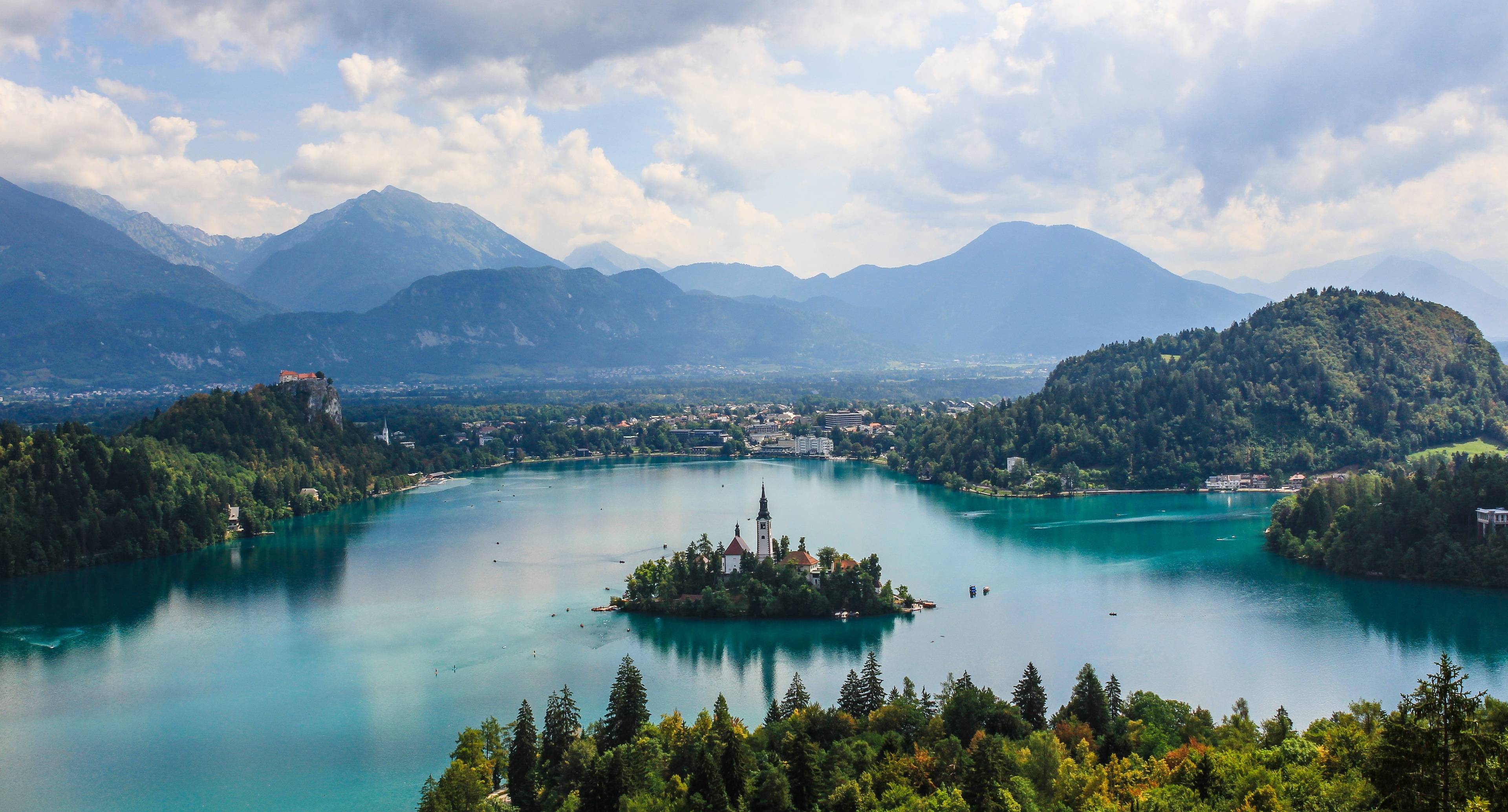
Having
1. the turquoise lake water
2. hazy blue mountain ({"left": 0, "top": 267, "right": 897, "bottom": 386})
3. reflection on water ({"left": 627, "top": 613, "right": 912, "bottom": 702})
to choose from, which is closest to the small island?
reflection on water ({"left": 627, "top": 613, "right": 912, "bottom": 702})

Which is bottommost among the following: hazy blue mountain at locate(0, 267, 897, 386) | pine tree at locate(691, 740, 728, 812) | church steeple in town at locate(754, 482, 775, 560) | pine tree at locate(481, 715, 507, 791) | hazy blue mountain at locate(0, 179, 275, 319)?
pine tree at locate(481, 715, 507, 791)

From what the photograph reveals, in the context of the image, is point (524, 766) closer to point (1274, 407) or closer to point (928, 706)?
point (928, 706)

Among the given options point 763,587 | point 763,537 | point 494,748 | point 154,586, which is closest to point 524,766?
point 494,748

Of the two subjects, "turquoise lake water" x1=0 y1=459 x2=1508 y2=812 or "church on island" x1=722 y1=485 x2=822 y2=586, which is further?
"church on island" x1=722 y1=485 x2=822 y2=586

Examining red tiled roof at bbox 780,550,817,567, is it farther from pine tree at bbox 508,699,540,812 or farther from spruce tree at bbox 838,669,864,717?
pine tree at bbox 508,699,540,812

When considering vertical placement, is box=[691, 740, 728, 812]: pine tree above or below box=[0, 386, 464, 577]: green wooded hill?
below

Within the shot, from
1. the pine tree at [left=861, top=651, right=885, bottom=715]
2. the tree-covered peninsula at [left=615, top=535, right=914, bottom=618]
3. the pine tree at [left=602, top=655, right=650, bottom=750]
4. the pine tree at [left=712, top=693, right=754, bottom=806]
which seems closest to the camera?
the pine tree at [left=712, top=693, right=754, bottom=806]

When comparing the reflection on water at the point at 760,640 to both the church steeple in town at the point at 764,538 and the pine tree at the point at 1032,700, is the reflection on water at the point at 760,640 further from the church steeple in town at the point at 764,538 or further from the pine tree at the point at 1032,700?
the pine tree at the point at 1032,700
